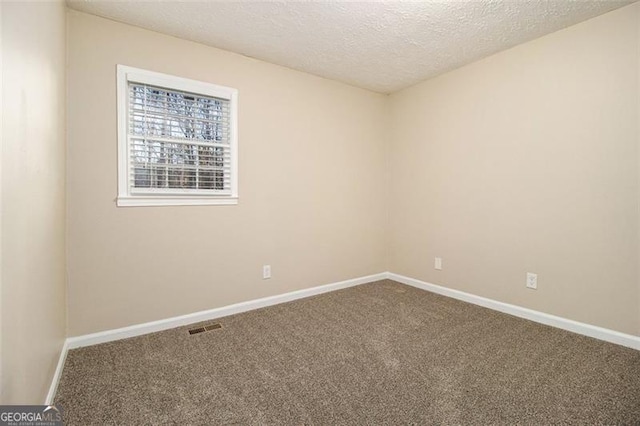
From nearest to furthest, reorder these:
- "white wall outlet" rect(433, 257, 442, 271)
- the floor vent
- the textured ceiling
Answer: the textured ceiling → the floor vent → "white wall outlet" rect(433, 257, 442, 271)

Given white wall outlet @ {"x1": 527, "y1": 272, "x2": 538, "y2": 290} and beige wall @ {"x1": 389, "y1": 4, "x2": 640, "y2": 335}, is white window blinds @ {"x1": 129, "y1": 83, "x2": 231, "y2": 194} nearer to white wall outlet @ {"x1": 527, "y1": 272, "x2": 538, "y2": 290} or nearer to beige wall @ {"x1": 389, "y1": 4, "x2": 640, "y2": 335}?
beige wall @ {"x1": 389, "y1": 4, "x2": 640, "y2": 335}

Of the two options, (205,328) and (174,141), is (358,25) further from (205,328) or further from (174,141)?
(205,328)

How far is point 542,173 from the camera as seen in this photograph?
2559 millimetres

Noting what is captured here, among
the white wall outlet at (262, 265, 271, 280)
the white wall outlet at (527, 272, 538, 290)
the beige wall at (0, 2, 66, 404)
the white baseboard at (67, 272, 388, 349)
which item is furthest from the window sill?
the white wall outlet at (527, 272, 538, 290)

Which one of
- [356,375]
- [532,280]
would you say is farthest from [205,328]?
[532,280]

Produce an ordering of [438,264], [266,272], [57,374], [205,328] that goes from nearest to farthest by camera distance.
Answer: [57,374], [205,328], [266,272], [438,264]

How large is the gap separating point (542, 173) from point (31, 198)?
11.1 ft

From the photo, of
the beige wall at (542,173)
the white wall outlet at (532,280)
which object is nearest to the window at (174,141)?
the beige wall at (542,173)

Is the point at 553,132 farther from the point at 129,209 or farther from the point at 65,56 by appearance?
the point at 65,56

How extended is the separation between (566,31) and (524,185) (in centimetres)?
124

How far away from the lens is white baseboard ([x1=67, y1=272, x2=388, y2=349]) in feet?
7.26

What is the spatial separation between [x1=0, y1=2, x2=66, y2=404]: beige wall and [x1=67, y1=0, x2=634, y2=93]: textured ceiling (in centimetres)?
74

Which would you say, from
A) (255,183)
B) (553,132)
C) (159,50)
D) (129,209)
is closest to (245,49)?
(159,50)

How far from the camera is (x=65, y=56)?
2.07m
